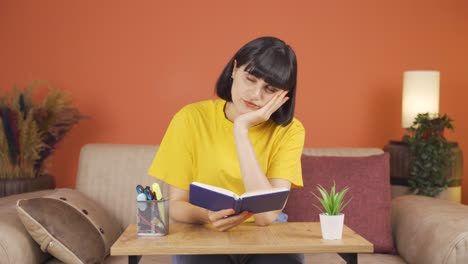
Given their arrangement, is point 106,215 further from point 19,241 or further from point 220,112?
point 220,112

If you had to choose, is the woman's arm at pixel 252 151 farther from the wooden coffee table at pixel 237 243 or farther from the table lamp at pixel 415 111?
the table lamp at pixel 415 111

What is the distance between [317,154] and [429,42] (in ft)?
4.26

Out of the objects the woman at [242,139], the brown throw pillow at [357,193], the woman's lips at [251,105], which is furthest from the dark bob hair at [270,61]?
the brown throw pillow at [357,193]

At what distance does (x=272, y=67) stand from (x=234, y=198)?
513mm

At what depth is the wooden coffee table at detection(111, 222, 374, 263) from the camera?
179 cm

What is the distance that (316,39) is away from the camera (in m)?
3.89

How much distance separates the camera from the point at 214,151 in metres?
2.31

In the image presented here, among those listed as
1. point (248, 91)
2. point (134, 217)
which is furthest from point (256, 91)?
point (134, 217)

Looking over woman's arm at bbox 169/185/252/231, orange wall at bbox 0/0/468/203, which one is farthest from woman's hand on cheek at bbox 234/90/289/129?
orange wall at bbox 0/0/468/203

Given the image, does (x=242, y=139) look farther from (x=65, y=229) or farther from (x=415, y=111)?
(x=415, y=111)

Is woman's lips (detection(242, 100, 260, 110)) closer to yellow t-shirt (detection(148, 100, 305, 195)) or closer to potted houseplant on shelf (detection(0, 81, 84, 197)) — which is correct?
yellow t-shirt (detection(148, 100, 305, 195))

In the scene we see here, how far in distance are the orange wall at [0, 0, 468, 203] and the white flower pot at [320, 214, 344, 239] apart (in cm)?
196

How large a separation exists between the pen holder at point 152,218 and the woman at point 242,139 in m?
0.15

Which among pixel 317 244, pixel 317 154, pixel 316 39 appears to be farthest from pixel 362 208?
pixel 316 39
